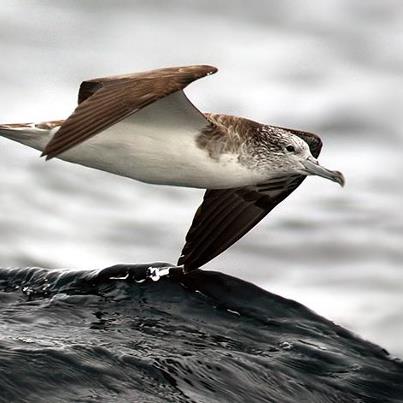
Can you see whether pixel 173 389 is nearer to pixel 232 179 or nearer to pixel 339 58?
pixel 232 179

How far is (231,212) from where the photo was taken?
413 inches

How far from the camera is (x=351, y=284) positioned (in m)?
13.1

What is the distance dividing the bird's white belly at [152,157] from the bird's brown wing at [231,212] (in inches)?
29.6

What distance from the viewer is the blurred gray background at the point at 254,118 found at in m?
13.2

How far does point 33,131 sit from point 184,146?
3.28 feet

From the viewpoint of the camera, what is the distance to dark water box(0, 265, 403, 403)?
761 cm

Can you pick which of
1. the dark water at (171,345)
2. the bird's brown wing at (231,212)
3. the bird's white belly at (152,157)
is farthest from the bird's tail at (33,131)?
the bird's brown wing at (231,212)

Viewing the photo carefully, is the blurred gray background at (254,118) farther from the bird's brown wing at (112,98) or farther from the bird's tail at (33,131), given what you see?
the bird's brown wing at (112,98)

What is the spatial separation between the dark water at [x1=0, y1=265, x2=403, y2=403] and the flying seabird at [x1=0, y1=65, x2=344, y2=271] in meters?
0.66

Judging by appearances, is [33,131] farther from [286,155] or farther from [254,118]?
[254,118]

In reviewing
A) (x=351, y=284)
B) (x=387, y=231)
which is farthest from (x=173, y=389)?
(x=387, y=231)

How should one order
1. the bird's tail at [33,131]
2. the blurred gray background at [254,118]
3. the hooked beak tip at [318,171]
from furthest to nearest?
the blurred gray background at [254,118] < the hooked beak tip at [318,171] < the bird's tail at [33,131]

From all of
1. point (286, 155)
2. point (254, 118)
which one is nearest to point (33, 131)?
point (286, 155)

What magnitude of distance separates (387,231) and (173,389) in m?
7.24
